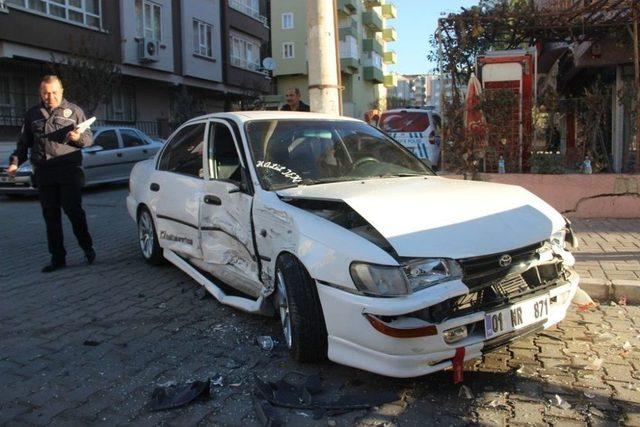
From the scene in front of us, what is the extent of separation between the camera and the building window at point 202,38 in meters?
27.8

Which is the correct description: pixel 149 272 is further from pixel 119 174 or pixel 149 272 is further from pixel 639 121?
pixel 119 174

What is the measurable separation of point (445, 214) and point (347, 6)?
1842 inches

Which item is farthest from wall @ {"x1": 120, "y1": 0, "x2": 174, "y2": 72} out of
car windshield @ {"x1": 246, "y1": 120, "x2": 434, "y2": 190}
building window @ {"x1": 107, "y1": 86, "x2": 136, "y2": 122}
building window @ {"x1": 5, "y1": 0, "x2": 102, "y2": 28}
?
car windshield @ {"x1": 246, "y1": 120, "x2": 434, "y2": 190}

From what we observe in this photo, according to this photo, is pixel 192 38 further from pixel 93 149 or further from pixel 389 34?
pixel 389 34

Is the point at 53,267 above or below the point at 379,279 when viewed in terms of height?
below

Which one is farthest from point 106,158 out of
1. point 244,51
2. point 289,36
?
point 289,36

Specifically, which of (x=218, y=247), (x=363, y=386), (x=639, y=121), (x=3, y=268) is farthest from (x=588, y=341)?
(x=3, y=268)

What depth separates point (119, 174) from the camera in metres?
14.7

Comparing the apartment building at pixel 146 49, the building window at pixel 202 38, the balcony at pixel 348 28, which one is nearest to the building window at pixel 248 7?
the apartment building at pixel 146 49

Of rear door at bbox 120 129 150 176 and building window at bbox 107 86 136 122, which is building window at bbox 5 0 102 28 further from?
rear door at bbox 120 129 150 176

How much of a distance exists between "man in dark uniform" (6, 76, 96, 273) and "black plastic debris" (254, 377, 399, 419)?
151 inches

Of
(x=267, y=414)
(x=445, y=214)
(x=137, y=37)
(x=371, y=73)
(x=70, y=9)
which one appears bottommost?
(x=267, y=414)

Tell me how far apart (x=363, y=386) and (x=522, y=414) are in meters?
0.90

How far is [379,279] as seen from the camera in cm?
323
